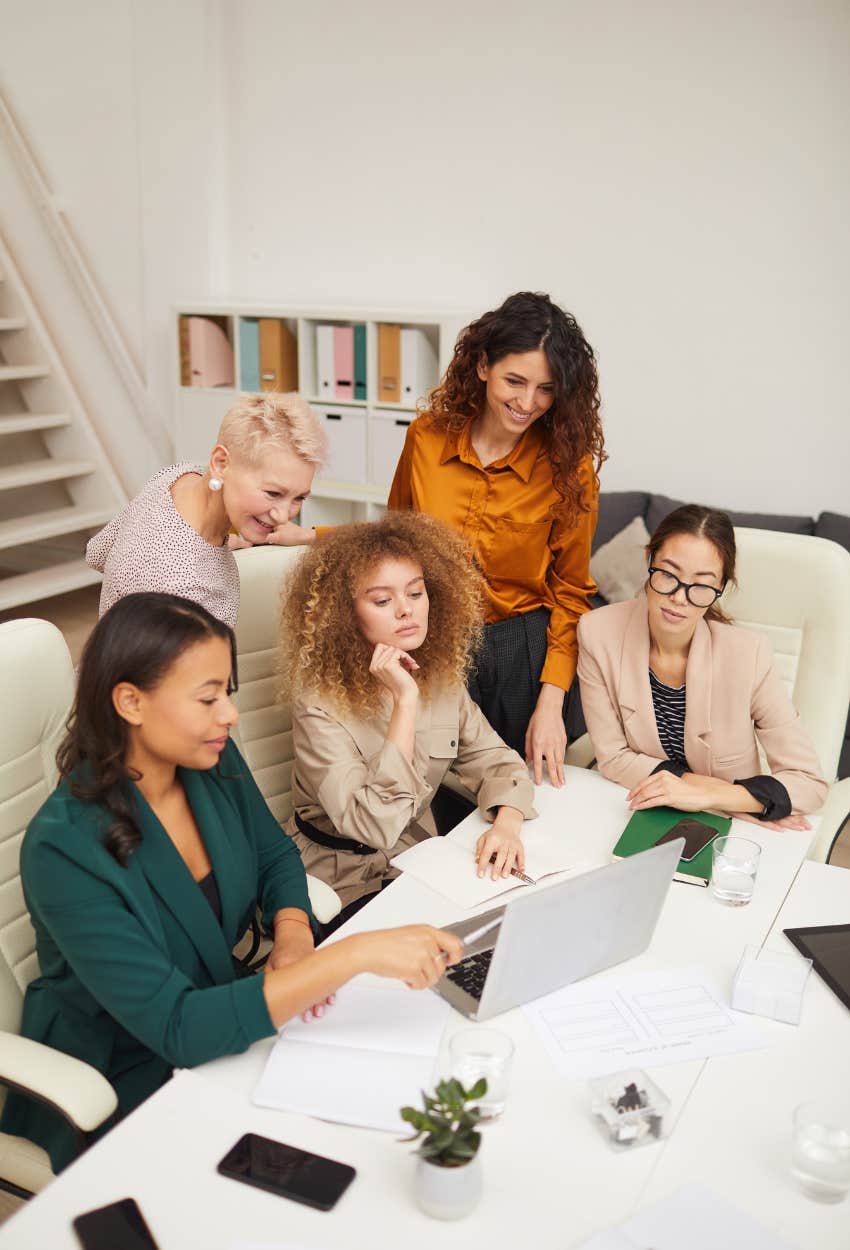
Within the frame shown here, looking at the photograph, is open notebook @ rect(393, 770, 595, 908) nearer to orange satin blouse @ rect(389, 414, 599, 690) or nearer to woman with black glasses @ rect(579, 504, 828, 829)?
woman with black glasses @ rect(579, 504, 828, 829)

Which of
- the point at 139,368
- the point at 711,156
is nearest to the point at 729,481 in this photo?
the point at 711,156

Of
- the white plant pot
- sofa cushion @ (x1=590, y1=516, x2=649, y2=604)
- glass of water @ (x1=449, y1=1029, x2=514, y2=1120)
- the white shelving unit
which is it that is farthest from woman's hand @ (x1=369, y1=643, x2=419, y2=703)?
the white shelving unit

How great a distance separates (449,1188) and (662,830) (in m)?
1.01

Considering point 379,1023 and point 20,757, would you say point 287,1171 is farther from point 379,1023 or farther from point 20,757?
point 20,757

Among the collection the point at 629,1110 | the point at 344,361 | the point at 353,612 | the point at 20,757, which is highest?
the point at 344,361

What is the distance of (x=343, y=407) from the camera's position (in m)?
4.88

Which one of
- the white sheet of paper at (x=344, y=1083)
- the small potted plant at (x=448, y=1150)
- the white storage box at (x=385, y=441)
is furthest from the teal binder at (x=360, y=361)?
the small potted plant at (x=448, y=1150)

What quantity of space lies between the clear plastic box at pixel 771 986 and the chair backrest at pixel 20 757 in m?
1.07

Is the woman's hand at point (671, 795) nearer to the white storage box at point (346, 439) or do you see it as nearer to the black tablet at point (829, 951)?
the black tablet at point (829, 951)

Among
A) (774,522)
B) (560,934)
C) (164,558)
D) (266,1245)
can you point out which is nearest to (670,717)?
(560,934)

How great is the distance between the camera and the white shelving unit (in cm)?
467

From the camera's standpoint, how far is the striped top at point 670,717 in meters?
2.39

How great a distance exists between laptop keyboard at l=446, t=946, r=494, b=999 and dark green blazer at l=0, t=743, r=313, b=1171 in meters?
0.30

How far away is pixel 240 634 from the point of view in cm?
234
